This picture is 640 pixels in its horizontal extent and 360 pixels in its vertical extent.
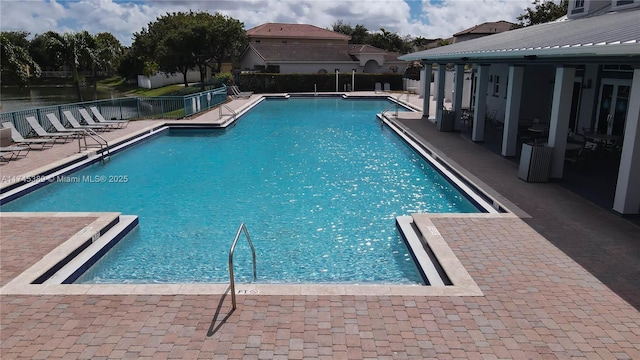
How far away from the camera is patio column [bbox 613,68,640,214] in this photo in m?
7.56

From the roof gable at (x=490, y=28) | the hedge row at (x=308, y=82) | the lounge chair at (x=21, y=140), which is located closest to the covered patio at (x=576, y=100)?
the lounge chair at (x=21, y=140)

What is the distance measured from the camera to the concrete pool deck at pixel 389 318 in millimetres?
4434

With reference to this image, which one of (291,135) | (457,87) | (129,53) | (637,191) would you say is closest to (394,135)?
(457,87)

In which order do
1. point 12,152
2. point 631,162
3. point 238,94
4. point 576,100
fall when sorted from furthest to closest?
point 238,94 → point 576,100 → point 12,152 → point 631,162

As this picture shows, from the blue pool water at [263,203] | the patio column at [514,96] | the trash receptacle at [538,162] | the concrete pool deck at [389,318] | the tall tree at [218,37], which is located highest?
the tall tree at [218,37]

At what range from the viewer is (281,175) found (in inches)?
504

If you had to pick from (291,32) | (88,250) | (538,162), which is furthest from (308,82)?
(88,250)

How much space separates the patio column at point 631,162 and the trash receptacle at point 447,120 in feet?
32.8

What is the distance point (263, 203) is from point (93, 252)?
156 inches

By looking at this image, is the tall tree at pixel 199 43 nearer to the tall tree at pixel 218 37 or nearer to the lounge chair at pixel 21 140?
the tall tree at pixel 218 37

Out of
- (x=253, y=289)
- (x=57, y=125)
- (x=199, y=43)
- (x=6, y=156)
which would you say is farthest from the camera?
(x=199, y=43)

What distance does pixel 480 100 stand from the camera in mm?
14664

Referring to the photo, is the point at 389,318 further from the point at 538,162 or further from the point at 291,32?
the point at 291,32

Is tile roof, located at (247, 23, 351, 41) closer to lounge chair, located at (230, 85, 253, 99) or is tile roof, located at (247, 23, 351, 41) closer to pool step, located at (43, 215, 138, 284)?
lounge chair, located at (230, 85, 253, 99)
